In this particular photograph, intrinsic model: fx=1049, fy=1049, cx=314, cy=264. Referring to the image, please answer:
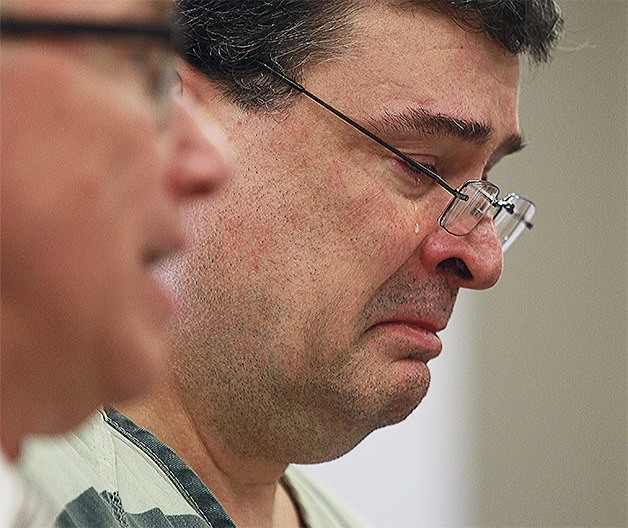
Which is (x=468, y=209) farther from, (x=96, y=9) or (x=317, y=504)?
(x=96, y=9)

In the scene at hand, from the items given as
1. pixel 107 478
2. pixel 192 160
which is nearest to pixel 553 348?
pixel 107 478

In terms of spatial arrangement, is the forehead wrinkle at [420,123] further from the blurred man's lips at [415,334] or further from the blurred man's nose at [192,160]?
the blurred man's nose at [192,160]

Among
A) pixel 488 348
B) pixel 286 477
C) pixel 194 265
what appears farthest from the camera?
pixel 488 348

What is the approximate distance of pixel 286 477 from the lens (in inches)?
46.5

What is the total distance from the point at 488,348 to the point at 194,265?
4.93 feet

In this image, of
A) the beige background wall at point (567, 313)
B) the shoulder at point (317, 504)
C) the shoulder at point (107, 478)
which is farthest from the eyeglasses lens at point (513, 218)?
the beige background wall at point (567, 313)

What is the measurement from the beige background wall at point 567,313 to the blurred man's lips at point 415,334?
135 centimetres

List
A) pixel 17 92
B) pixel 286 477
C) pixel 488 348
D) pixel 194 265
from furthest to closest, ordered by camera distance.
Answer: pixel 488 348
pixel 286 477
pixel 194 265
pixel 17 92

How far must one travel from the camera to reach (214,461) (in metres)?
0.99

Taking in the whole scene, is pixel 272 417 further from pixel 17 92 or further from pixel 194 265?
pixel 17 92

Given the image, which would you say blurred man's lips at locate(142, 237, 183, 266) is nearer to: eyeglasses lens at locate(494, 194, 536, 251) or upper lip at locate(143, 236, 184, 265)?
upper lip at locate(143, 236, 184, 265)

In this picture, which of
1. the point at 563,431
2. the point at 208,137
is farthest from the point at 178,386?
the point at 563,431

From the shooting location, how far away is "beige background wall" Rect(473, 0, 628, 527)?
2395 mm

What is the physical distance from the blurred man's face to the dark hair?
14mm
